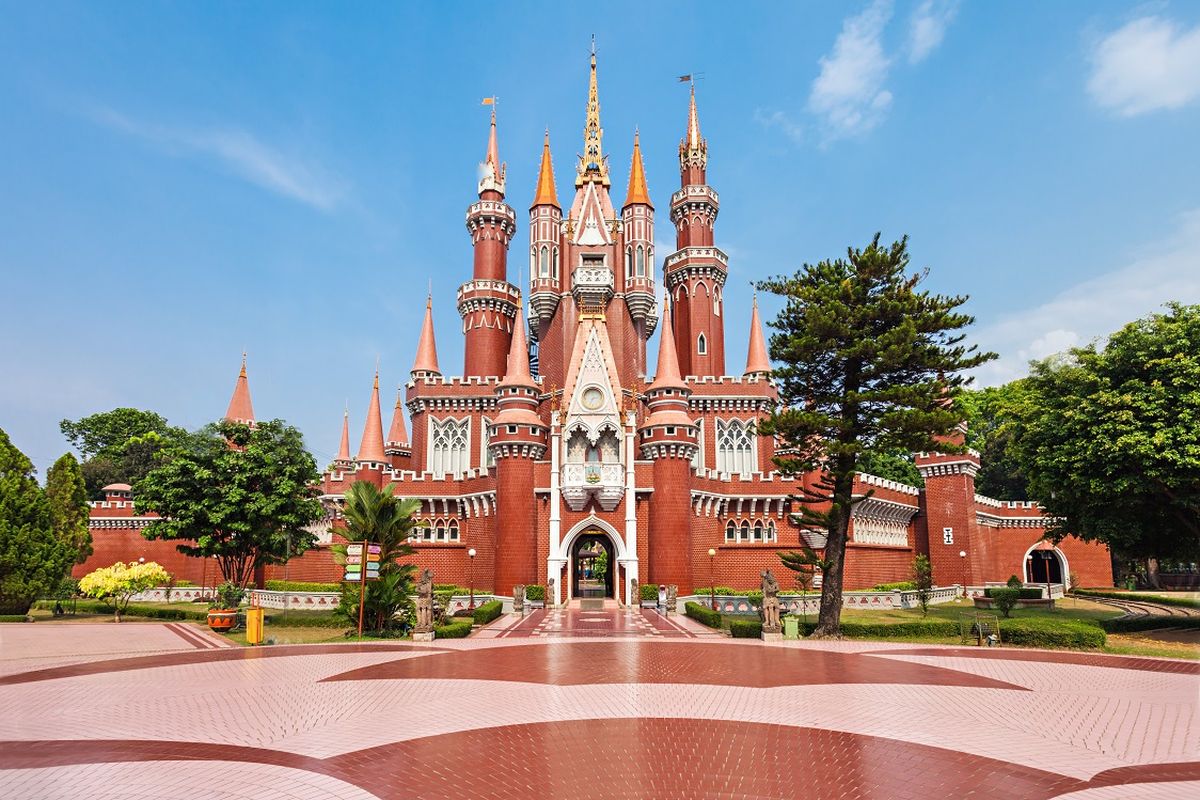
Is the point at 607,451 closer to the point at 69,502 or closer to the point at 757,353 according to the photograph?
the point at 757,353

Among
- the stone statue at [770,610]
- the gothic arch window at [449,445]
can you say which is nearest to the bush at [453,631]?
the stone statue at [770,610]

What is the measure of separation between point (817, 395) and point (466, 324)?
119ft

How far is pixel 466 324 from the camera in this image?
57312mm

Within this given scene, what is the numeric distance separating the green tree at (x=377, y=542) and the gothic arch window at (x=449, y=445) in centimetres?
2602

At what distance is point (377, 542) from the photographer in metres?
25.3

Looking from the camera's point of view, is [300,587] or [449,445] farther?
[449,445]

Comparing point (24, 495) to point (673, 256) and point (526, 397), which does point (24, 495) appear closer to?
point (526, 397)

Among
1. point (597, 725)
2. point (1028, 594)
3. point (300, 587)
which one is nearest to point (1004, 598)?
point (1028, 594)

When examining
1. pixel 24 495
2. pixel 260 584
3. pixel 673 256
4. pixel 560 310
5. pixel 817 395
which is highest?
pixel 673 256

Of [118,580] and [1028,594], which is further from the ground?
[118,580]

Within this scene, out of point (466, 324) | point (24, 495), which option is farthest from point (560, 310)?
point (24, 495)

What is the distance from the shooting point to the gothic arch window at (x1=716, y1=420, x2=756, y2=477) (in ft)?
165

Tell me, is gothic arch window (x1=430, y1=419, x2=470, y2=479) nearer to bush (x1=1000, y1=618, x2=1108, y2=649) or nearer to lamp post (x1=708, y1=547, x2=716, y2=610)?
lamp post (x1=708, y1=547, x2=716, y2=610)

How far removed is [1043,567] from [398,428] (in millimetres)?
52788
